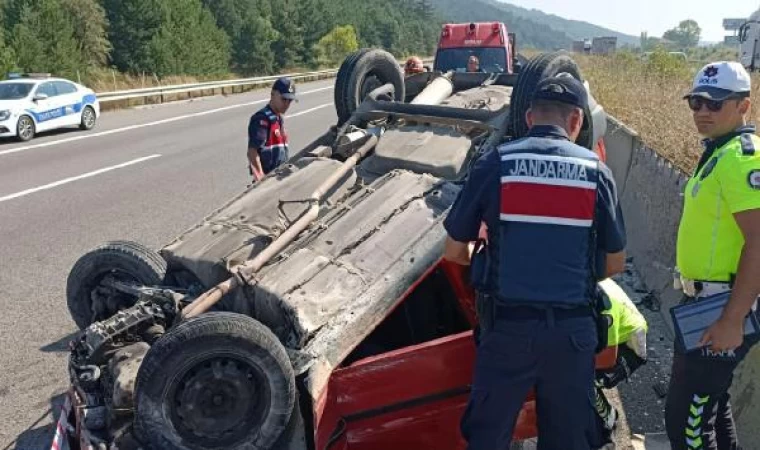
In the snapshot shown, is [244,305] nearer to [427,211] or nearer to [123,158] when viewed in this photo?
[427,211]

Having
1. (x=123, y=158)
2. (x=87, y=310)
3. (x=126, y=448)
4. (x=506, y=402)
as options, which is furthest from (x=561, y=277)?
(x=123, y=158)

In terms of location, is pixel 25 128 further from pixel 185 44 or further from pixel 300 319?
pixel 185 44

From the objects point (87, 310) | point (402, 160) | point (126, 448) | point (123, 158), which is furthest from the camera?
point (123, 158)

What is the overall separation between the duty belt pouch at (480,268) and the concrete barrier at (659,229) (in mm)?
1669

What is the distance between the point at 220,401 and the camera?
3070 millimetres

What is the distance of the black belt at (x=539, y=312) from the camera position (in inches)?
98.6

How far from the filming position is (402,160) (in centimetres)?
449

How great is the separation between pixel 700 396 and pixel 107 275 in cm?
321

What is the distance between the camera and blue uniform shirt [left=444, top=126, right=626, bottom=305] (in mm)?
2441

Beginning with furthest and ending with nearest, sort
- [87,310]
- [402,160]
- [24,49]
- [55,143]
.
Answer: [24,49]
[55,143]
[402,160]
[87,310]

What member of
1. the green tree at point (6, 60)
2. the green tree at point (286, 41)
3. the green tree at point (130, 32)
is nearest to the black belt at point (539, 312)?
the green tree at point (6, 60)

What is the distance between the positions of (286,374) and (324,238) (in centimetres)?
99

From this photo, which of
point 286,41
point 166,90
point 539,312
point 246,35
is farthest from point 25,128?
point 286,41

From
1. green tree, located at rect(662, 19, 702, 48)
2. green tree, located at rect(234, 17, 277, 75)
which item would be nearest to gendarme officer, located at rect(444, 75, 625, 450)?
green tree, located at rect(234, 17, 277, 75)
